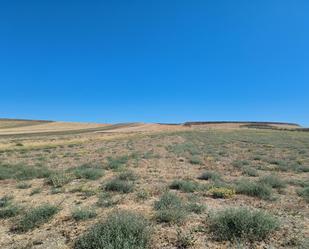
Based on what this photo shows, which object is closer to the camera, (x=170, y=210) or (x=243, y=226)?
(x=243, y=226)

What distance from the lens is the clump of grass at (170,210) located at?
26.9 feet

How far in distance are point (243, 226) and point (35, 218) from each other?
5.11 metres

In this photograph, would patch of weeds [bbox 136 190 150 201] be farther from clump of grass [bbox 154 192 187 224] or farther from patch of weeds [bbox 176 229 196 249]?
patch of weeds [bbox 176 229 196 249]

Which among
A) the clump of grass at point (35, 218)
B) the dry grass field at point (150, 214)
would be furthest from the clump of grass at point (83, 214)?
the clump of grass at point (35, 218)

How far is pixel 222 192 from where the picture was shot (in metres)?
11.3

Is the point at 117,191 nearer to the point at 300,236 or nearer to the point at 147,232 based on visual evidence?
the point at 147,232

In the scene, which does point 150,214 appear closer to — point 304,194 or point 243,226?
point 243,226

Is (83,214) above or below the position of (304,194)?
below

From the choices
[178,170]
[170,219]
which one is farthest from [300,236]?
[178,170]

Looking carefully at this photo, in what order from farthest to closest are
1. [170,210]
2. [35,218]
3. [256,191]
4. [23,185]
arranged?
[23,185]
[256,191]
[170,210]
[35,218]

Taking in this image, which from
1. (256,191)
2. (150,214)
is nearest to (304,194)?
(256,191)

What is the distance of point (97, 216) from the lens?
8.81 m

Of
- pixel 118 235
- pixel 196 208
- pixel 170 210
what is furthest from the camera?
pixel 196 208

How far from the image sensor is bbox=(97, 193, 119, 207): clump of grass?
10047 millimetres
